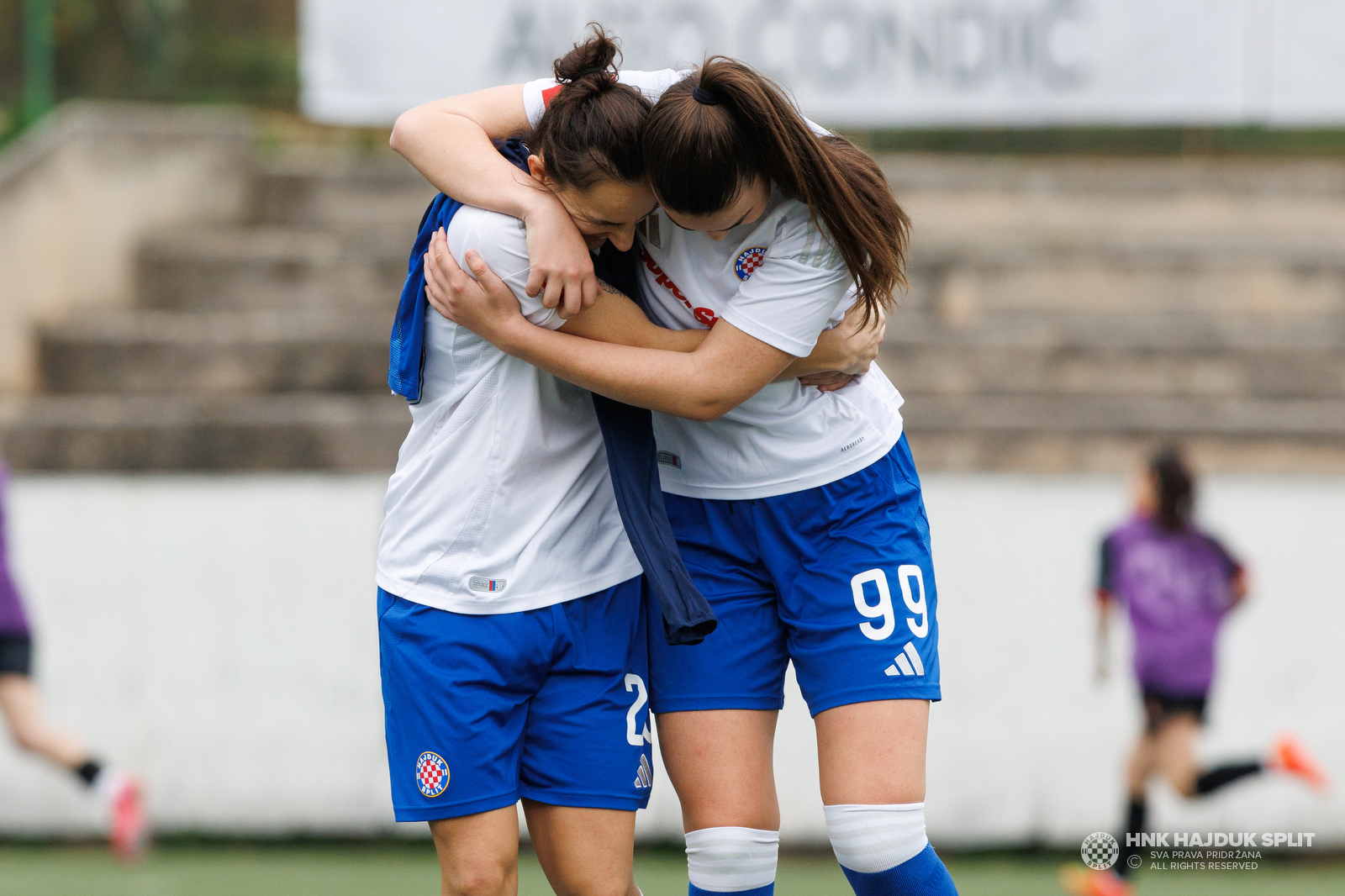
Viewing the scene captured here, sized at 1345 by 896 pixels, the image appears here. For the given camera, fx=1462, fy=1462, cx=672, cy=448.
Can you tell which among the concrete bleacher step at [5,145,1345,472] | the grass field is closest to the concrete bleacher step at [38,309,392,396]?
the concrete bleacher step at [5,145,1345,472]

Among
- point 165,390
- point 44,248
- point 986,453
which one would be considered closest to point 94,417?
point 165,390

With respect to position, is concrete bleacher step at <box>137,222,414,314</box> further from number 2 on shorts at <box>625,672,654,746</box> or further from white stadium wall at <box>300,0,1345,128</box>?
number 2 on shorts at <box>625,672,654,746</box>

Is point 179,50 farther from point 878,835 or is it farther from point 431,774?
point 878,835

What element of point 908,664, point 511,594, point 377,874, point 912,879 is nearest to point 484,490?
point 511,594

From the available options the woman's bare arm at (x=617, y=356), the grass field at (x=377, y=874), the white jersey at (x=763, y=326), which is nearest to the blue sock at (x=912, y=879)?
the white jersey at (x=763, y=326)

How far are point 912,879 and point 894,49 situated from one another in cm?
538

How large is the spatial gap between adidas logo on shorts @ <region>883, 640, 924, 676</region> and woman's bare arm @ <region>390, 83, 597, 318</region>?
2.74ft

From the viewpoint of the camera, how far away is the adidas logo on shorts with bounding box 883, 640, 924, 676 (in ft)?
8.41

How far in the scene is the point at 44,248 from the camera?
734 cm

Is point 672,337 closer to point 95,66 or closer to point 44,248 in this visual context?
point 44,248

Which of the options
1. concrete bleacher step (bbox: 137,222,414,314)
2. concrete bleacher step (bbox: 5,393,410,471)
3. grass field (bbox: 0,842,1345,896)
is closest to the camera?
grass field (bbox: 0,842,1345,896)

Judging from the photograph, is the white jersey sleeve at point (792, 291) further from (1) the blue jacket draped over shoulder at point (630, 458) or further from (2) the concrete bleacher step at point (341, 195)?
(2) the concrete bleacher step at point (341, 195)

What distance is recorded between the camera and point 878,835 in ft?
8.14

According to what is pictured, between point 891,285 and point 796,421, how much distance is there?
0.32m
